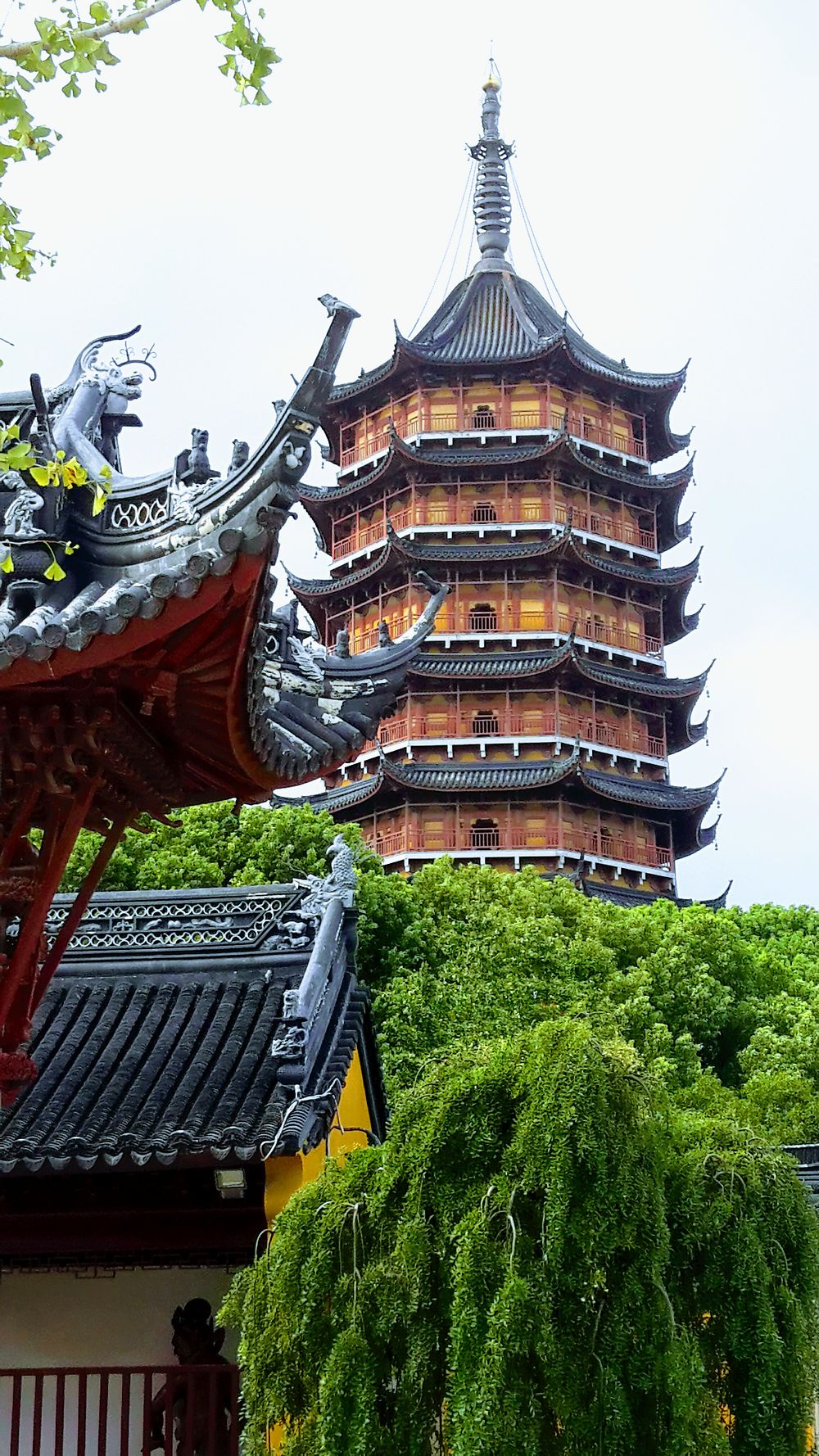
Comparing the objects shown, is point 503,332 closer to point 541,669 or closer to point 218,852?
point 541,669

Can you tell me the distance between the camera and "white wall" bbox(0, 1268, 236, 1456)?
982 cm

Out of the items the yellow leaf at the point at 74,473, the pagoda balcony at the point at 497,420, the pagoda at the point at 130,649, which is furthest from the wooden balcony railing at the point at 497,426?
the yellow leaf at the point at 74,473

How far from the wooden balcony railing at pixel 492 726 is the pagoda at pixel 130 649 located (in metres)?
31.9

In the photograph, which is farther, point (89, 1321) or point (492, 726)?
point (492, 726)

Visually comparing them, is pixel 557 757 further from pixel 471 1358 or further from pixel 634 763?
pixel 471 1358

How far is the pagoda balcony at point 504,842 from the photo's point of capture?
132 ft

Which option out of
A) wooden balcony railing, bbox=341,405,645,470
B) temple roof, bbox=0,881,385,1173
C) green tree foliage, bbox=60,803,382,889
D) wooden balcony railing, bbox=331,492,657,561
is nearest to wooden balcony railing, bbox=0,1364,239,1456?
temple roof, bbox=0,881,385,1173

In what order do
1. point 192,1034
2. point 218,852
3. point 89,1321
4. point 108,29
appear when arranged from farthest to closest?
point 218,852
point 192,1034
point 89,1321
point 108,29

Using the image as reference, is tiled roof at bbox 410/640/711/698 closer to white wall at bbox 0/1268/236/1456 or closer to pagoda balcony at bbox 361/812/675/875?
pagoda balcony at bbox 361/812/675/875

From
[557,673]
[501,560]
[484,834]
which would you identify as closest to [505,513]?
[501,560]

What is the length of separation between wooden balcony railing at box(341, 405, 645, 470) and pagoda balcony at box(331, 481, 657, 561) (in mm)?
1479

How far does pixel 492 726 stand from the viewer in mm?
41969

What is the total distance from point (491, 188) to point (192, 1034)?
144ft

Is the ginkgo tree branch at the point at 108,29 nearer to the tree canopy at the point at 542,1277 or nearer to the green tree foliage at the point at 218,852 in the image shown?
the tree canopy at the point at 542,1277
